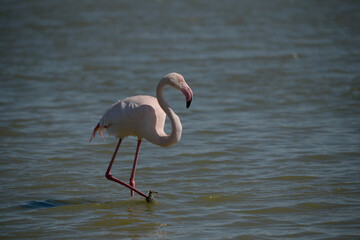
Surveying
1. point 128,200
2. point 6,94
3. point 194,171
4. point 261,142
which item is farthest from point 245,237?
point 6,94

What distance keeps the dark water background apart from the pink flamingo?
85 cm

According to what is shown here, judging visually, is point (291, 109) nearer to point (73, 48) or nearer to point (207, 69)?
point (207, 69)

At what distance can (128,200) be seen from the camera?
664 centimetres

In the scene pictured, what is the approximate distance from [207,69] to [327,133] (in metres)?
5.67

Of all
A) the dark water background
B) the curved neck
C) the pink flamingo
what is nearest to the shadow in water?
the dark water background

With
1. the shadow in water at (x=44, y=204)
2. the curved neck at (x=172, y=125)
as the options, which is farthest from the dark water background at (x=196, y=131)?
the curved neck at (x=172, y=125)

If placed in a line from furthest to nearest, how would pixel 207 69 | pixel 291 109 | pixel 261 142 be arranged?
1. pixel 207 69
2. pixel 291 109
3. pixel 261 142

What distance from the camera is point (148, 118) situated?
634cm

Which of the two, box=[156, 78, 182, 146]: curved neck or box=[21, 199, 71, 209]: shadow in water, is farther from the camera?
box=[21, 199, 71, 209]: shadow in water

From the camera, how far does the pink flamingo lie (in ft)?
20.0

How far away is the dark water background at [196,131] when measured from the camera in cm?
600

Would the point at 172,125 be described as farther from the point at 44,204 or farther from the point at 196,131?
the point at 196,131

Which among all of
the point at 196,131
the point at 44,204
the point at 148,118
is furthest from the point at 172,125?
the point at 196,131

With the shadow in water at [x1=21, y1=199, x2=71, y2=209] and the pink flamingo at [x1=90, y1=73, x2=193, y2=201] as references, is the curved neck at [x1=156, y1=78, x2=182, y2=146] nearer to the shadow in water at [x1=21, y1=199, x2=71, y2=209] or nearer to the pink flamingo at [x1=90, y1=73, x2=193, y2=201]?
the pink flamingo at [x1=90, y1=73, x2=193, y2=201]
